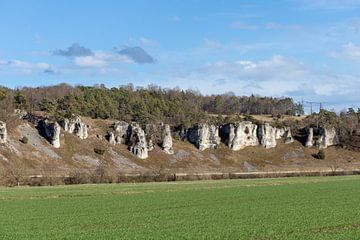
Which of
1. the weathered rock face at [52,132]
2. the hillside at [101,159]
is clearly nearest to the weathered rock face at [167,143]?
the hillside at [101,159]

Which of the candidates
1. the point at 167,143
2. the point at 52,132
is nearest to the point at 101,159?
the point at 52,132

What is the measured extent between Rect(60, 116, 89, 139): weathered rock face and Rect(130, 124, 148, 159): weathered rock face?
1562cm

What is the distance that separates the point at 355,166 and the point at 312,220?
494 feet

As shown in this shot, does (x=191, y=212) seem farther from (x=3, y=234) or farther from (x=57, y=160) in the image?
(x=57, y=160)

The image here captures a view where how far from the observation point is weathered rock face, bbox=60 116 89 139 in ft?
594

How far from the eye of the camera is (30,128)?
171000mm

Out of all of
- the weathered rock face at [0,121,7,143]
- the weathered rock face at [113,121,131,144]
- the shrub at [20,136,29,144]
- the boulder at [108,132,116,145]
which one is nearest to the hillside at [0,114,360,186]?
the shrub at [20,136,29,144]

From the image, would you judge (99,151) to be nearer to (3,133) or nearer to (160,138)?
(160,138)

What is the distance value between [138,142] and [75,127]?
20.6 m

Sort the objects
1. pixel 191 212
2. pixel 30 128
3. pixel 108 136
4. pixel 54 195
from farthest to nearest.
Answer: pixel 108 136
pixel 30 128
pixel 54 195
pixel 191 212

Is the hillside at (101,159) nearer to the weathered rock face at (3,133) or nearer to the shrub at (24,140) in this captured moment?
the shrub at (24,140)

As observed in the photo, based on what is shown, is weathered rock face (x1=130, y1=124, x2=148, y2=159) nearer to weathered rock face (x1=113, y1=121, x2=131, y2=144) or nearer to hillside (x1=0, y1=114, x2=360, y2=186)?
weathered rock face (x1=113, y1=121, x2=131, y2=144)

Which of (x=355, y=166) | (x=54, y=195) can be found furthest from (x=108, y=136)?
(x=54, y=195)

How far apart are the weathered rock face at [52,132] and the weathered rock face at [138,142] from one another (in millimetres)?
26085
